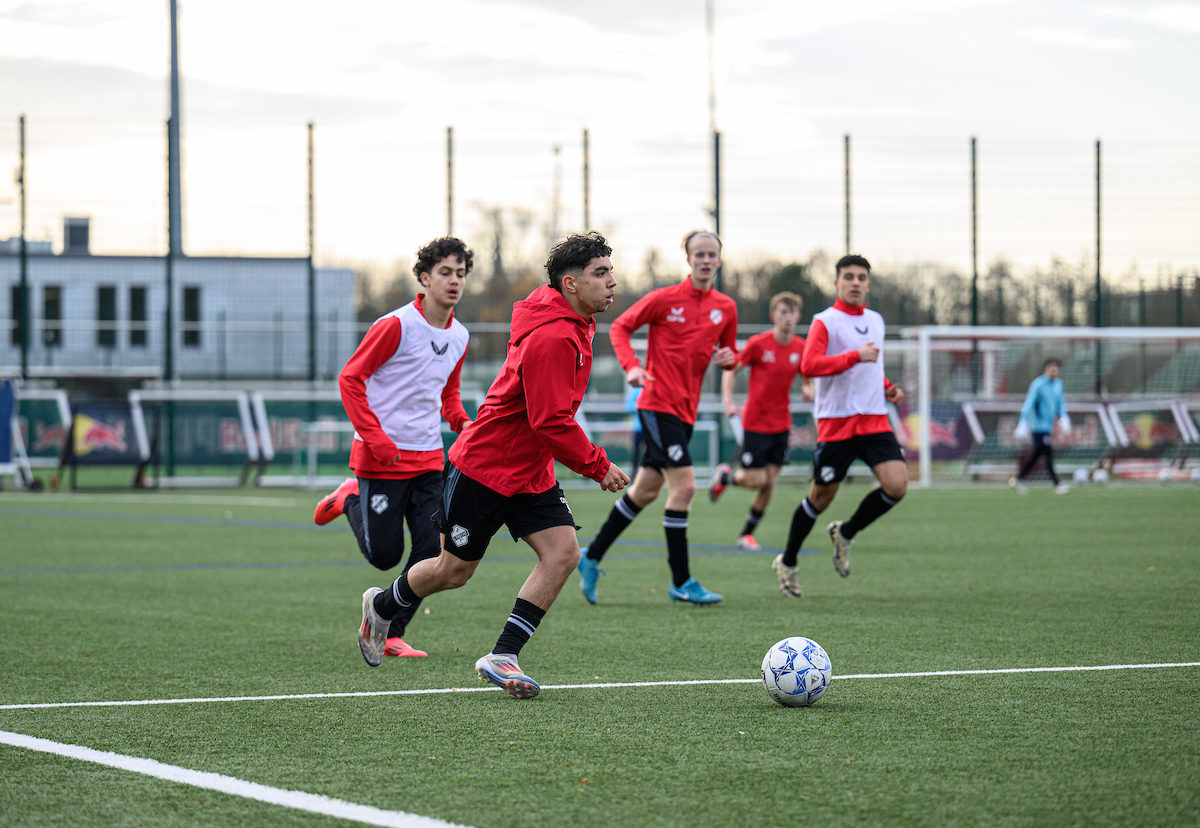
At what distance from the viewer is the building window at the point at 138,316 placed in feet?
88.5

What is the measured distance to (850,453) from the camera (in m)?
8.07

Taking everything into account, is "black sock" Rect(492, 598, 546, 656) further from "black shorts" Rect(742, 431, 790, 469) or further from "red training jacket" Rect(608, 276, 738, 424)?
"black shorts" Rect(742, 431, 790, 469)

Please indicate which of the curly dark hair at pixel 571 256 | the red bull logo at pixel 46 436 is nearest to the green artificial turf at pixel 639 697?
the curly dark hair at pixel 571 256

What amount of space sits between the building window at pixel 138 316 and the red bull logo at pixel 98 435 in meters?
4.91

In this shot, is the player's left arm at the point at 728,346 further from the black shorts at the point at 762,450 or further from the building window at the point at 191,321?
the building window at the point at 191,321

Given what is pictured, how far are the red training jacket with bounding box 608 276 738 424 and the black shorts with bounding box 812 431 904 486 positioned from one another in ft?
2.83

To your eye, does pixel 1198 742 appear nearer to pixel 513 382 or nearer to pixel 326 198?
pixel 513 382

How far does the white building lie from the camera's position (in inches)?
975

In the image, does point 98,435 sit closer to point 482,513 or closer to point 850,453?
point 850,453

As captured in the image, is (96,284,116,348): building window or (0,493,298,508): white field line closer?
(0,493,298,508): white field line

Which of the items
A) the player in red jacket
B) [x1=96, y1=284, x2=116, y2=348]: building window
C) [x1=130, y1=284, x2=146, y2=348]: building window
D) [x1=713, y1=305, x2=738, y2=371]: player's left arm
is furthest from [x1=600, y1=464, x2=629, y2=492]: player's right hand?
[x1=96, y1=284, x2=116, y2=348]: building window

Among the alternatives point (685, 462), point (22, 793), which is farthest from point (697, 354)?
point (22, 793)

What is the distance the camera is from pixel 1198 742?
394 cm

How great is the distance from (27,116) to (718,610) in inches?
819
